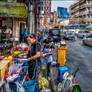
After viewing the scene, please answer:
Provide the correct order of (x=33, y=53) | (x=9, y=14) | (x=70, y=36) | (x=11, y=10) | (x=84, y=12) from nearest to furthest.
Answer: (x=33, y=53), (x=9, y=14), (x=11, y=10), (x=70, y=36), (x=84, y=12)

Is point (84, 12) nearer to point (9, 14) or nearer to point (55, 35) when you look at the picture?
point (55, 35)

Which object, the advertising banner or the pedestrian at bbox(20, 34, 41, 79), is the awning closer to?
the pedestrian at bbox(20, 34, 41, 79)

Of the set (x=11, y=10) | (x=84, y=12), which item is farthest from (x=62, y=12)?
(x=84, y=12)

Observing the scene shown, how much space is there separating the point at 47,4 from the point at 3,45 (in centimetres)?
998

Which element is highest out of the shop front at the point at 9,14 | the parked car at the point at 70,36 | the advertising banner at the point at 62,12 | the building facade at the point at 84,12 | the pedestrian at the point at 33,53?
the building facade at the point at 84,12

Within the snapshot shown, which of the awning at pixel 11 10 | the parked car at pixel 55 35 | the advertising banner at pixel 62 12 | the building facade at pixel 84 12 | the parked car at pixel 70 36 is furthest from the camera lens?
the building facade at pixel 84 12

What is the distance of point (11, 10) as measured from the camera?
31.0ft

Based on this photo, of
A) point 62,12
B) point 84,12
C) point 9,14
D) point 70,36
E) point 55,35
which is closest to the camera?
point 9,14

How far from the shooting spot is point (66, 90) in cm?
356

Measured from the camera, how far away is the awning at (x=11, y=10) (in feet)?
29.9

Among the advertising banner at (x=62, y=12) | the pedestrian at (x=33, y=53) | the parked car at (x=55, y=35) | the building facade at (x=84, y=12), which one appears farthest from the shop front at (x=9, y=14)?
the building facade at (x=84, y=12)

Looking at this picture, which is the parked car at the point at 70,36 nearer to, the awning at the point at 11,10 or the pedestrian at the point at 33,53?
the awning at the point at 11,10

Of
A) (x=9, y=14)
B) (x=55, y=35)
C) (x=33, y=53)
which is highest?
(x=9, y=14)

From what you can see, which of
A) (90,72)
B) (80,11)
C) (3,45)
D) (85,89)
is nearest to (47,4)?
(3,45)
